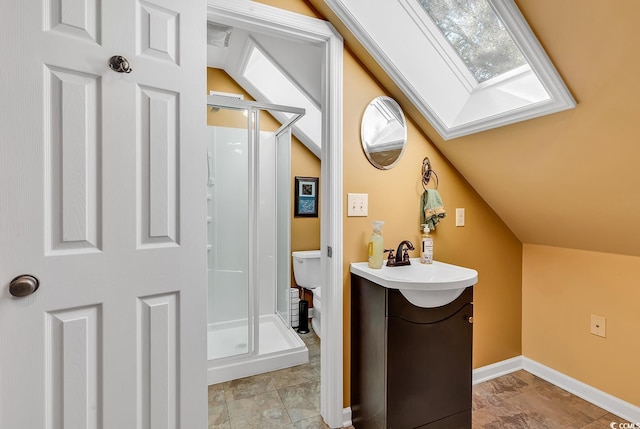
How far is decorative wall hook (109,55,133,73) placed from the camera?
979 millimetres

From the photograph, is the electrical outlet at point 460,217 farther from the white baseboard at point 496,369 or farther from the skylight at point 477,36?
the white baseboard at point 496,369

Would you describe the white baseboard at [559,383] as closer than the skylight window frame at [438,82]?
No

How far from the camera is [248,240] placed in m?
2.48

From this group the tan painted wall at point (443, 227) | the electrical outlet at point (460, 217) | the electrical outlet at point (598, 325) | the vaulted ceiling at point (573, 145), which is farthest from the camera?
the electrical outlet at point (460, 217)

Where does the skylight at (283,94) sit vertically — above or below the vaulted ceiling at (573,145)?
above

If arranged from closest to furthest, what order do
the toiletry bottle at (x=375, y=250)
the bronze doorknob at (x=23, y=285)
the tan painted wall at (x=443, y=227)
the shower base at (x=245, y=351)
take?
the bronze doorknob at (x=23, y=285)
the toiletry bottle at (x=375, y=250)
the tan painted wall at (x=443, y=227)
the shower base at (x=245, y=351)

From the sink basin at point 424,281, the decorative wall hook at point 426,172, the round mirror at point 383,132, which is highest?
the round mirror at point 383,132

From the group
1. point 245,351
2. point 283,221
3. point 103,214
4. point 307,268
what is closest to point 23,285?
point 103,214

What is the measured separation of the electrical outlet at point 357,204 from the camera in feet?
5.31

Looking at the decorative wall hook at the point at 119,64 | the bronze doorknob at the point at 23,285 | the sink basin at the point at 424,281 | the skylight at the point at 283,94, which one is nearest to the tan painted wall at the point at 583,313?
the sink basin at the point at 424,281

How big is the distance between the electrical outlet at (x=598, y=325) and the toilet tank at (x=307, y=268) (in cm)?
201

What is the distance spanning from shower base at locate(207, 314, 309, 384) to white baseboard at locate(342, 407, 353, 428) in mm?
692

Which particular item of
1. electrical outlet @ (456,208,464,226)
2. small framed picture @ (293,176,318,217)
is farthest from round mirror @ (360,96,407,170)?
small framed picture @ (293,176,318,217)

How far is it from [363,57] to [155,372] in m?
1.76
